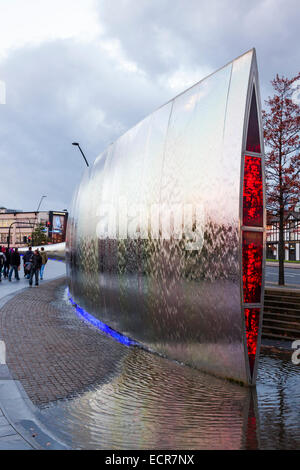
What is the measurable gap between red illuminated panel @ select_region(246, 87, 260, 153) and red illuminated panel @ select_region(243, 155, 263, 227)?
133 millimetres

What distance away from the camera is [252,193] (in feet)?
17.1

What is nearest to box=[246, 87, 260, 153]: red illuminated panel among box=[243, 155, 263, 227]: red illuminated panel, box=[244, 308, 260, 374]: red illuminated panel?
box=[243, 155, 263, 227]: red illuminated panel

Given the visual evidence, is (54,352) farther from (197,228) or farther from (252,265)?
(252,265)

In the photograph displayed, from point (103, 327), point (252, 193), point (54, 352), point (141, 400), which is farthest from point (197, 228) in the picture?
point (103, 327)

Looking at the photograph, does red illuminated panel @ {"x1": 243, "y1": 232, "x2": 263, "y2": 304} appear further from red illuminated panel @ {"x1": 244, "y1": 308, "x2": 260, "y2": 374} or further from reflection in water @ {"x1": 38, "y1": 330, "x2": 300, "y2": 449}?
reflection in water @ {"x1": 38, "y1": 330, "x2": 300, "y2": 449}

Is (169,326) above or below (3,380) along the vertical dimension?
above

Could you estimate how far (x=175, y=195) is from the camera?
6336mm

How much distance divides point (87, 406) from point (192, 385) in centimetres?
142

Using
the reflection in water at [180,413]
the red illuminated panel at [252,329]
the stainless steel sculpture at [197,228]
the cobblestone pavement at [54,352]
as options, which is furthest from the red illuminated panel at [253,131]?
the cobblestone pavement at [54,352]

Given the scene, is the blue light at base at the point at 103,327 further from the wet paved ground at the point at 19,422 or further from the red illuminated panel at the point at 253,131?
the red illuminated panel at the point at 253,131

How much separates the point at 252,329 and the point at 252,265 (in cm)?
83
